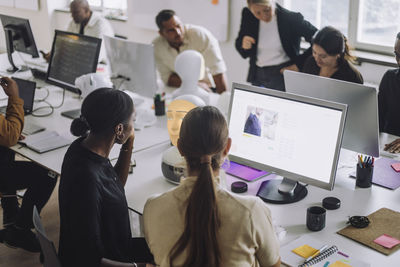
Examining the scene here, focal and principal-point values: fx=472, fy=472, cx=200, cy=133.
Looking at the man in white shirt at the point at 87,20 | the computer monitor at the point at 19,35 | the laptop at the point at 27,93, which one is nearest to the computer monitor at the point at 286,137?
the laptop at the point at 27,93

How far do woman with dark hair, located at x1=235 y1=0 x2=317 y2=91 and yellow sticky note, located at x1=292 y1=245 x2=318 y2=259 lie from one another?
84.0 inches

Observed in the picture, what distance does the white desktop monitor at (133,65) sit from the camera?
314 centimetres

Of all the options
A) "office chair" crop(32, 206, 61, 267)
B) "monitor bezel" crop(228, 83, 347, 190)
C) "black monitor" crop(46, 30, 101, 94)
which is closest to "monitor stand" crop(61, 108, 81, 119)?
"black monitor" crop(46, 30, 101, 94)

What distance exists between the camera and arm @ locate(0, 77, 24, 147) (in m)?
2.51

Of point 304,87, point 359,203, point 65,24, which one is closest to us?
point 359,203

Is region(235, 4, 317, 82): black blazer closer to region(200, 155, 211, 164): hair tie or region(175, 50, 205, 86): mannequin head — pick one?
region(175, 50, 205, 86): mannequin head

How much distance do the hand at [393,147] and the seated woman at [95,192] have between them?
4.53 ft

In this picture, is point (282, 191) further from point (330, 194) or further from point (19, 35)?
point (19, 35)

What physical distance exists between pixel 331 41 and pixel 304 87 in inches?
26.2

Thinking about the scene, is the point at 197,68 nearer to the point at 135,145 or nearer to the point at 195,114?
the point at 135,145

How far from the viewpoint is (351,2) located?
4230mm

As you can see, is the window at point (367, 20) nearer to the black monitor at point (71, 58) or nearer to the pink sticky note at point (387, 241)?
the black monitor at point (71, 58)

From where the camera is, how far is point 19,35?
414cm

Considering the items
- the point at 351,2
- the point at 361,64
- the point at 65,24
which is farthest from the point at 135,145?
the point at 65,24
